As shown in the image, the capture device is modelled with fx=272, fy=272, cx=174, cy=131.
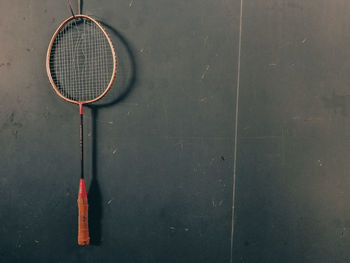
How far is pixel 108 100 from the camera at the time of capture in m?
1.77

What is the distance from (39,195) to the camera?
180cm

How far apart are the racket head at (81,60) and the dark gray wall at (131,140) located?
0.07m

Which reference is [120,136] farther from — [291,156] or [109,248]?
[291,156]

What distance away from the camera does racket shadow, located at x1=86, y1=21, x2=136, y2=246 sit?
175cm

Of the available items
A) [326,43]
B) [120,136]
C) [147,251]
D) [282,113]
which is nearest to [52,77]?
[120,136]

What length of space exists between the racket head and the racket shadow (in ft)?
0.16

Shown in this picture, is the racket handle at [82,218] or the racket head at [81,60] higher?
the racket head at [81,60]

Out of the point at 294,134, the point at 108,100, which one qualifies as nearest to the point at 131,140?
the point at 108,100

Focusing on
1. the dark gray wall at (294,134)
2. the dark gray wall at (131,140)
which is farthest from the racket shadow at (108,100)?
the dark gray wall at (294,134)

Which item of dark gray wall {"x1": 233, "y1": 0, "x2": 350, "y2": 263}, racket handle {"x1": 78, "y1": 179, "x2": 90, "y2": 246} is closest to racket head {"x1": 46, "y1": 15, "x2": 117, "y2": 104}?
racket handle {"x1": 78, "y1": 179, "x2": 90, "y2": 246}

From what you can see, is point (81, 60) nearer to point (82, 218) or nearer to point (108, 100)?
point (108, 100)

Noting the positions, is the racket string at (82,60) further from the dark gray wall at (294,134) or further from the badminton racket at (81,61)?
the dark gray wall at (294,134)

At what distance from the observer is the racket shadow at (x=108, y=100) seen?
5.74ft

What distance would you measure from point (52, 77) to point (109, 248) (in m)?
1.18
